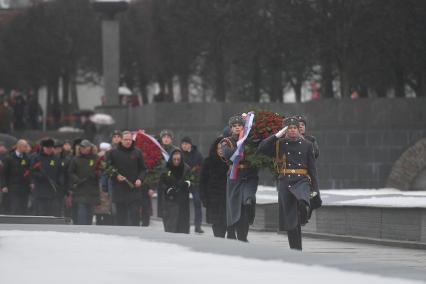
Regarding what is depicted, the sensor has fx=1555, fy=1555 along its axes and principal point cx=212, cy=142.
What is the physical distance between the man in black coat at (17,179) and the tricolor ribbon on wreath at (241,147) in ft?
27.3

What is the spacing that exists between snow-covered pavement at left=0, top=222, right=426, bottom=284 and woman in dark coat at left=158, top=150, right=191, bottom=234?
44.9 feet

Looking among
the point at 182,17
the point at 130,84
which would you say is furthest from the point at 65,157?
the point at 130,84

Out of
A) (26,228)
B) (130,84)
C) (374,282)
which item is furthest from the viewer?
(130,84)

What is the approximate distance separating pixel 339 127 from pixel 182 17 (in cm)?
1533

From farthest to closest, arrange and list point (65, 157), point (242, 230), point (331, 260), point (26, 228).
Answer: point (65, 157) → point (242, 230) → point (26, 228) → point (331, 260)

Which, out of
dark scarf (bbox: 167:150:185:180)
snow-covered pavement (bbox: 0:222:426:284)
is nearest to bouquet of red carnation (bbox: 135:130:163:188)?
dark scarf (bbox: 167:150:185:180)

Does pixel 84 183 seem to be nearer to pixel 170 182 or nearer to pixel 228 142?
pixel 170 182

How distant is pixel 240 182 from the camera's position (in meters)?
17.3

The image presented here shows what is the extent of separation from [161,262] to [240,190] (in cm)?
1153

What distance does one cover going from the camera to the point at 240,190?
17.2 metres

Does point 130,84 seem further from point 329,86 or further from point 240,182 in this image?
point 240,182

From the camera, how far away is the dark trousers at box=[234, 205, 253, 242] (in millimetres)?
17250

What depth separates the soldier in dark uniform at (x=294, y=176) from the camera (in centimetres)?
1561

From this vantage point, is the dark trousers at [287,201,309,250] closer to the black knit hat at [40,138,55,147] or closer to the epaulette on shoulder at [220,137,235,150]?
the epaulette on shoulder at [220,137,235,150]
